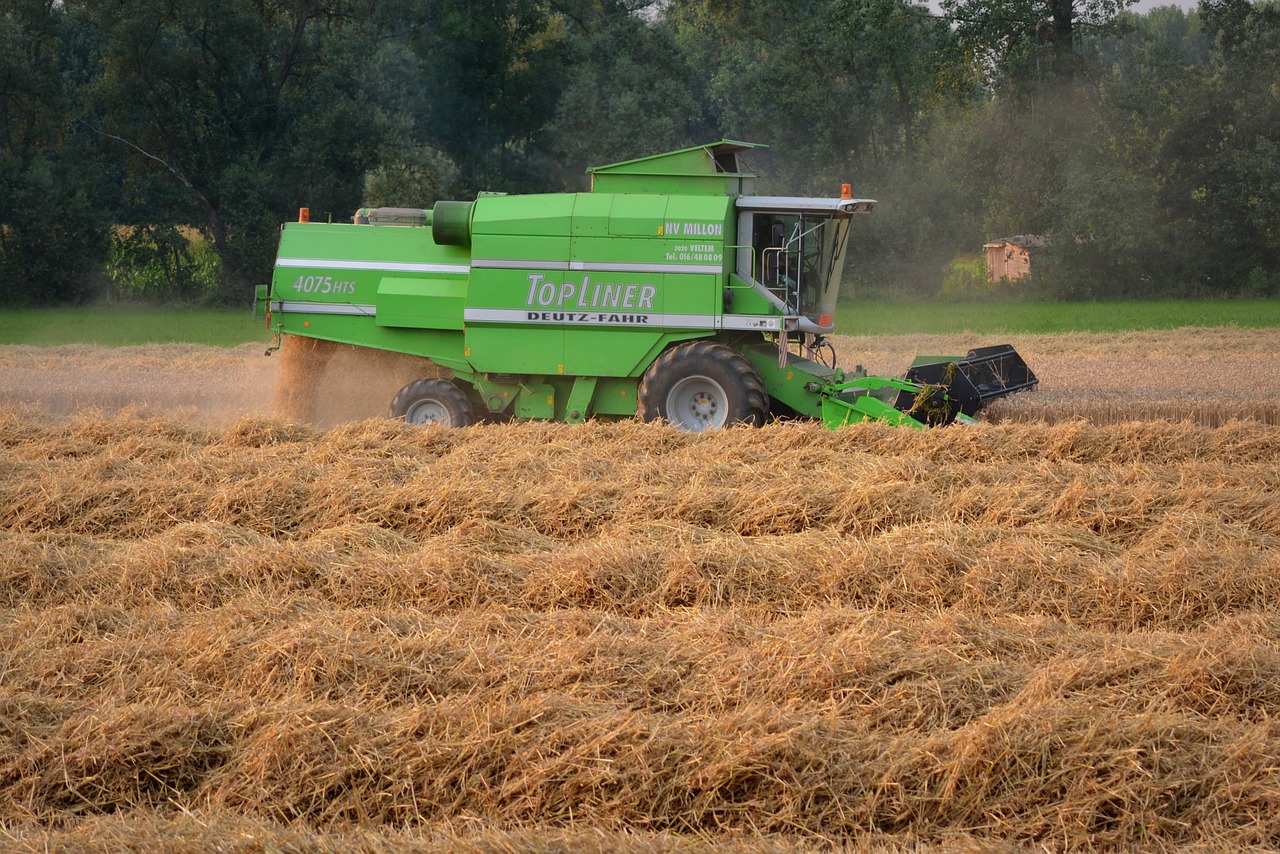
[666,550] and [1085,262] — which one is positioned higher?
[1085,262]

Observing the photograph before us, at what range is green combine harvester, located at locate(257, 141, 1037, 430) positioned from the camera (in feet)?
35.9

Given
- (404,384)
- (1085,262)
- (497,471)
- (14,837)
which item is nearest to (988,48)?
(1085,262)

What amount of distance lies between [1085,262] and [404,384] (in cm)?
2663

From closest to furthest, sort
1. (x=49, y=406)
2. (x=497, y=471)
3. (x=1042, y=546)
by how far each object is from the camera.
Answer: (x=1042, y=546)
(x=497, y=471)
(x=49, y=406)

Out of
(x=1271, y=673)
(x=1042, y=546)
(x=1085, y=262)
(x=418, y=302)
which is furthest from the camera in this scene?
(x=1085, y=262)

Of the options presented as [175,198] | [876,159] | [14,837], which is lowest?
[14,837]

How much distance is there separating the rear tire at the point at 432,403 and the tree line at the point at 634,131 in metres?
21.3

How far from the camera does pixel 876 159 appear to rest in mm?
38125

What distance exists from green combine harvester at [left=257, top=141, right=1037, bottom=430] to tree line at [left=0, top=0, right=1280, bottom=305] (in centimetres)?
2074

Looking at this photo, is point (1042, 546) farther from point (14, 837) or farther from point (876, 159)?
point (876, 159)

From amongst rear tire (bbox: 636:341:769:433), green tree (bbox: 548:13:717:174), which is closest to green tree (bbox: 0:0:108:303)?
green tree (bbox: 548:13:717:174)

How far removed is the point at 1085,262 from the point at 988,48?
6.92 meters

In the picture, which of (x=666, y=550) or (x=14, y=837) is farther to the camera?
(x=666, y=550)

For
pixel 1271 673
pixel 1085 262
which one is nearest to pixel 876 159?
pixel 1085 262
